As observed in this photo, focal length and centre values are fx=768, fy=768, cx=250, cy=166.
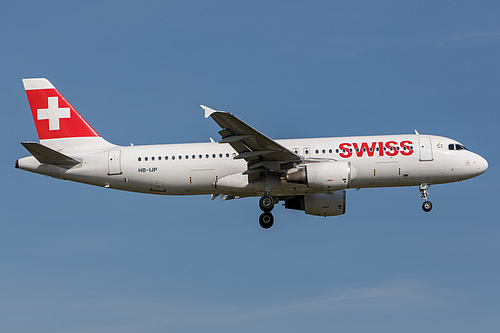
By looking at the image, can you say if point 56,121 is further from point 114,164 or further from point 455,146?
point 455,146

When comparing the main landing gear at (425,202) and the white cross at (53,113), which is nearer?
the main landing gear at (425,202)

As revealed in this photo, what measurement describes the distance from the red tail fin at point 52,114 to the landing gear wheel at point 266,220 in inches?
440

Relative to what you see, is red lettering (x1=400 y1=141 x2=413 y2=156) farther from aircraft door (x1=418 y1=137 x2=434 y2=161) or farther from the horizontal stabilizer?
the horizontal stabilizer

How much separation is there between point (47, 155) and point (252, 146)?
11669mm

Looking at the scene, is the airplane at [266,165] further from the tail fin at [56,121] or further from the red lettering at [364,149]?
the tail fin at [56,121]

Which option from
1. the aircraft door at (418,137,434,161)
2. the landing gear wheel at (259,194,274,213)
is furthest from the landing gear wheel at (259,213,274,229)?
the aircraft door at (418,137,434,161)

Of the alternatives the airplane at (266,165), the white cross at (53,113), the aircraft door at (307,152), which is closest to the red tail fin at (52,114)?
the white cross at (53,113)

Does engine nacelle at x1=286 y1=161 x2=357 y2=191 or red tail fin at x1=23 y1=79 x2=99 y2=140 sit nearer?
engine nacelle at x1=286 y1=161 x2=357 y2=191

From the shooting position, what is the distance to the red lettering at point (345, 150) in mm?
43031

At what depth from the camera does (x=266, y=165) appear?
140 ft

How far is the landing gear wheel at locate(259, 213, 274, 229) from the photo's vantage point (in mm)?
44500

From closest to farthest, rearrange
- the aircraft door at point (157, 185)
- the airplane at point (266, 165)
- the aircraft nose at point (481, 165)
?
the airplane at point (266, 165), the aircraft door at point (157, 185), the aircraft nose at point (481, 165)

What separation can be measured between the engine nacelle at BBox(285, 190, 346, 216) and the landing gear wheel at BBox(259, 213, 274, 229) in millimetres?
2928

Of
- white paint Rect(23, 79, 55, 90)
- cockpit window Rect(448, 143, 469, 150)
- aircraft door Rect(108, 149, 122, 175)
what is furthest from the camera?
white paint Rect(23, 79, 55, 90)
